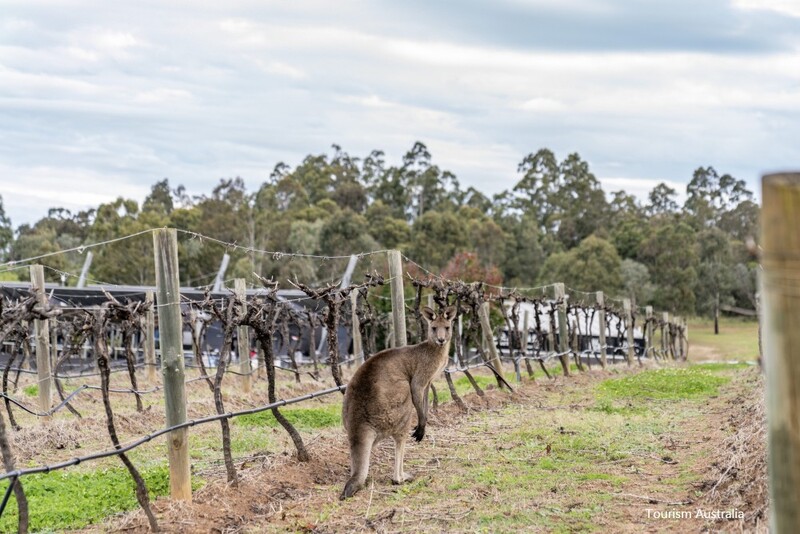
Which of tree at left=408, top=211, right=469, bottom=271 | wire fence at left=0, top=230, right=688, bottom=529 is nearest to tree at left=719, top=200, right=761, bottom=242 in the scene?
tree at left=408, top=211, right=469, bottom=271

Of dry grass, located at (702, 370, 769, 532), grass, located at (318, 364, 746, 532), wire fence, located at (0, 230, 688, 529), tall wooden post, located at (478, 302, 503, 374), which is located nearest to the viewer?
dry grass, located at (702, 370, 769, 532)

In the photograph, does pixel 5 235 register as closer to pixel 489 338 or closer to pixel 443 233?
pixel 443 233

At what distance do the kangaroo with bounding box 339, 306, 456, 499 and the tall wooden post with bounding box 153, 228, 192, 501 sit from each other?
57.4 inches

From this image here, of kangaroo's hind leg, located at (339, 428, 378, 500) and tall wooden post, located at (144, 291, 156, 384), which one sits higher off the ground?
tall wooden post, located at (144, 291, 156, 384)

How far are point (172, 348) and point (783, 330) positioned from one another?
593 cm

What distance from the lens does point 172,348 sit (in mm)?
7922

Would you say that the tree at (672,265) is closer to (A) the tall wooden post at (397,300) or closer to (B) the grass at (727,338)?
(B) the grass at (727,338)

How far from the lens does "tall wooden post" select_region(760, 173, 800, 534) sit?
2994 millimetres

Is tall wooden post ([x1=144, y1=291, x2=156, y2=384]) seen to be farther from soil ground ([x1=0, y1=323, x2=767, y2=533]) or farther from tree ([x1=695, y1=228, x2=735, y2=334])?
tree ([x1=695, y1=228, x2=735, y2=334])

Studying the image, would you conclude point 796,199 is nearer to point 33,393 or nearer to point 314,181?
point 33,393

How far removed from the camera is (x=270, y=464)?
9195 mm

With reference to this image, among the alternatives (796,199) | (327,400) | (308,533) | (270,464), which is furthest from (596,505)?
(327,400)

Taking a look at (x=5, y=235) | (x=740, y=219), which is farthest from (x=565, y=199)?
(x=5, y=235)

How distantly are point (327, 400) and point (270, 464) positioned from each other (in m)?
7.76
